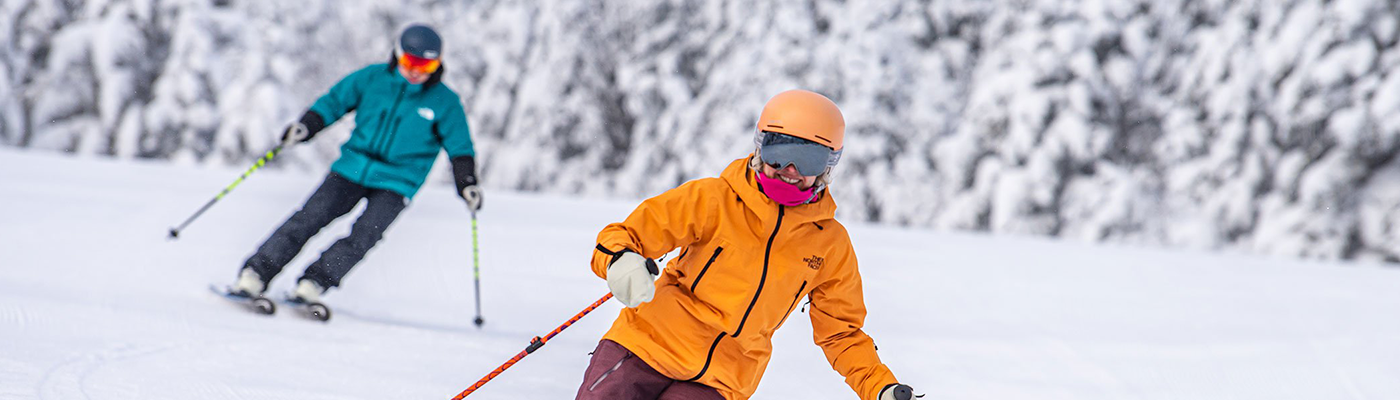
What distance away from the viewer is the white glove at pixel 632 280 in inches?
81.3

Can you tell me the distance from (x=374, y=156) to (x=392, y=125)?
0.51 ft

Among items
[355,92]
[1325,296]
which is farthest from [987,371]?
[1325,296]

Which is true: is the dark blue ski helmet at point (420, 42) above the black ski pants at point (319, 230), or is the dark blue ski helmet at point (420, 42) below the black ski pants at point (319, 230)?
above

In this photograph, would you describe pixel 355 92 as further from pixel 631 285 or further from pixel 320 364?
pixel 631 285

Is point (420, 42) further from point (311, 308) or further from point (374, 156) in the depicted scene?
point (311, 308)

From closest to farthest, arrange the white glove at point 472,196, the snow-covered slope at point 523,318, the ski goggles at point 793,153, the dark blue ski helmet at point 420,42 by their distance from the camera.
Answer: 1. the ski goggles at point 793,153
2. the snow-covered slope at point 523,318
3. the dark blue ski helmet at point 420,42
4. the white glove at point 472,196

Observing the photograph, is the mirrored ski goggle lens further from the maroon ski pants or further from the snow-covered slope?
the snow-covered slope

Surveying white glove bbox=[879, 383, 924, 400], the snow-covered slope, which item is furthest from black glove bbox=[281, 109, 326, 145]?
white glove bbox=[879, 383, 924, 400]

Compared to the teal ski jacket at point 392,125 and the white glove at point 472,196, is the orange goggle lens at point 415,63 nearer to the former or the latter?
the teal ski jacket at point 392,125

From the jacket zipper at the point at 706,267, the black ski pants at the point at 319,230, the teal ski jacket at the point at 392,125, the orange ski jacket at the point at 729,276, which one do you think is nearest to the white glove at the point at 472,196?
the teal ski jacket at the point at 392,125

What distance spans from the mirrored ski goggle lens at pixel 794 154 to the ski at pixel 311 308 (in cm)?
267

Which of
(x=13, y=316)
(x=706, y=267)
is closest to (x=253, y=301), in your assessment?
(x=13, y=316)

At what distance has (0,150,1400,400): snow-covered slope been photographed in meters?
3.42

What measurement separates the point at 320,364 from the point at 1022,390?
2612mm
